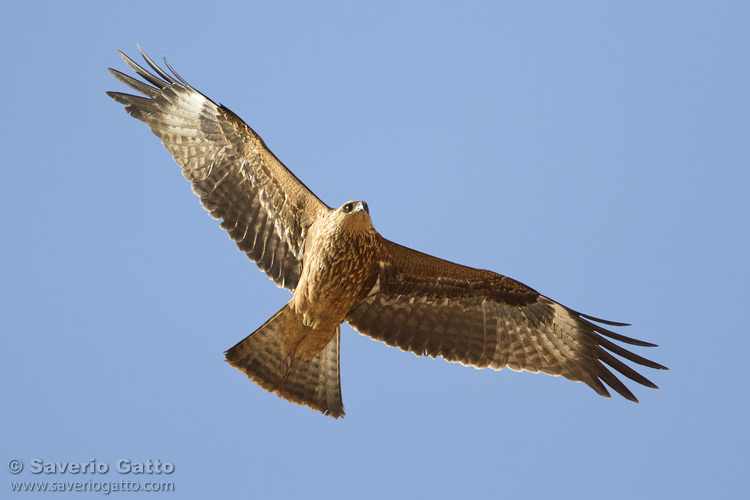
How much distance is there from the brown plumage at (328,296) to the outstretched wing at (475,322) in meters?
0.01

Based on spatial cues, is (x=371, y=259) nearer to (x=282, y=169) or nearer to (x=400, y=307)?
(x=400, y=307)

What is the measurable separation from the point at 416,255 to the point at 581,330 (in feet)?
6.55

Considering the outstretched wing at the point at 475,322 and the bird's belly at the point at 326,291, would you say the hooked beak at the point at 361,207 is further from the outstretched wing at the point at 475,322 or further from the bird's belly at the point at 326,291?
the outstretched wing at the point at 475,322

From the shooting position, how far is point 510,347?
26.4ft

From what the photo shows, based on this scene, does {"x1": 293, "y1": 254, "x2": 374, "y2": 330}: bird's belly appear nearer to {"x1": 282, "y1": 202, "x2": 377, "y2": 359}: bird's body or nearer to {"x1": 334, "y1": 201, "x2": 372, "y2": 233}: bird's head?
{"x1": 282, "y1": 202, "x2": 377, "y2": 359}: bird's body

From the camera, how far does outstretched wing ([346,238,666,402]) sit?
7.91m

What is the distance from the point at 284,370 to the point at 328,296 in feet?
2.90

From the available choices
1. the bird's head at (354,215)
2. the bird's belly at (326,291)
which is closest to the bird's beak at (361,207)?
the bird's head at (354,215)

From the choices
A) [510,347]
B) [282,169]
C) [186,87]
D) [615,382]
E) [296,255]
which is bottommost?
[615,382]

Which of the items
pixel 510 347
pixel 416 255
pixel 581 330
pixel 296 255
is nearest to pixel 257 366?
pixel 296 255

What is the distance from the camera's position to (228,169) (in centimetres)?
789

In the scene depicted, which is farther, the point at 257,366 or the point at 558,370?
the point at 558,370

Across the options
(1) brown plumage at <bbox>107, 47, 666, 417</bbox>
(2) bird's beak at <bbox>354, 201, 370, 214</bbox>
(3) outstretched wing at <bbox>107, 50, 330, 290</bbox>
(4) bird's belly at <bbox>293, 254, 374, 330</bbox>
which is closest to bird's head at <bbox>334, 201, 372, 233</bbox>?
(2) bird's beak at <bbox>354, 201, 370, 214</bbox>

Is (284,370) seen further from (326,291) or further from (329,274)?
(329,274)
